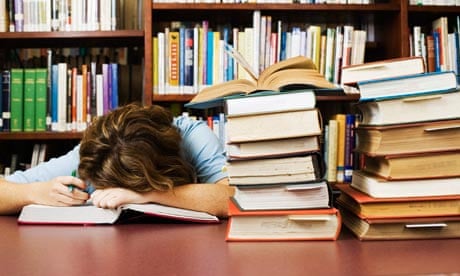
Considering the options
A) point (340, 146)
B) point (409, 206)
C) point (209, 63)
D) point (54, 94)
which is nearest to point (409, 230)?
point (409, 206)

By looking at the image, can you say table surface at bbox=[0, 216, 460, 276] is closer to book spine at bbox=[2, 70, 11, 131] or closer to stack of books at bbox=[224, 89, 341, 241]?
stack of books at bbox=[224, 89, 341, 241]

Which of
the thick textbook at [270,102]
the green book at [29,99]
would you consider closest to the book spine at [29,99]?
the green book at [29,99]

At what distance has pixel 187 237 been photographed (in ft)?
2.74

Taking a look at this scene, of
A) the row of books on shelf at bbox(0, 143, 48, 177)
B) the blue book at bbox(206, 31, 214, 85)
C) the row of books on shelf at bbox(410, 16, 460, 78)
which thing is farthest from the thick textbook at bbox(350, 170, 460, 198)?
the row of books on shelf at bbox(0, 143, 48, 177)

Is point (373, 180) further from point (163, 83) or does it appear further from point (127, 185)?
point (163, 83)

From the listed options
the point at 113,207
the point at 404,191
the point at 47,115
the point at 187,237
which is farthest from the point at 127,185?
the point at 47,115

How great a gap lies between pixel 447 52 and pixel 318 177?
1.54 m

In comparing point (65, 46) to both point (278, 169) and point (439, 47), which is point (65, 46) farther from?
point (278, 169)

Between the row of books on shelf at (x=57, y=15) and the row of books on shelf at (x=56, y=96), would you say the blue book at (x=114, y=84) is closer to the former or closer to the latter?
the row of books on shelf at (x=56, y=96)

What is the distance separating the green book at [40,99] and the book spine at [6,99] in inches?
4.1

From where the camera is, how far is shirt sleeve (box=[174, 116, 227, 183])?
1.27 m

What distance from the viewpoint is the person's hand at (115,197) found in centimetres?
98

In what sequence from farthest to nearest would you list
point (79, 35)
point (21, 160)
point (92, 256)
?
point (21, 160) → point (79, 35) → point (92, 256)

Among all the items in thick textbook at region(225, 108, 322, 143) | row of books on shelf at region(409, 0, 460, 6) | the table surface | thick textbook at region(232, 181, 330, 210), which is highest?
row of books on shelf at region(409, 0, 460, 6)
